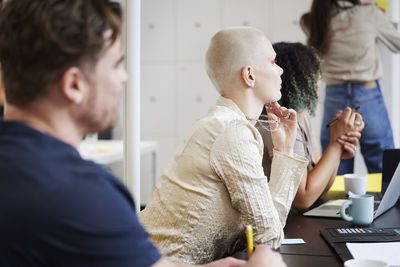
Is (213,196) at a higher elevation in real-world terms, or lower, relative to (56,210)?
lower

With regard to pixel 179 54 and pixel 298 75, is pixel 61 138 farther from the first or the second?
pixel 179 54

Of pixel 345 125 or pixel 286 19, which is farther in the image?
pixel 286 19

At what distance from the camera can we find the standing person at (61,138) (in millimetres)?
574

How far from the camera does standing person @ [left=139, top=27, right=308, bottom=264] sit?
3.70ft

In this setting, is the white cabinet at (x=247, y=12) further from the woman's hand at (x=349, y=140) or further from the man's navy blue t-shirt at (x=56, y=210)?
the man's navy blue t-shirt at (x=56, y=210)

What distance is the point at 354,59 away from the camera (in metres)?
2.76

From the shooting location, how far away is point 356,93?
2.75 metres

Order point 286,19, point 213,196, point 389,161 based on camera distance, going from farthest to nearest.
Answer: point 286,19
point 389,161
point 213,196

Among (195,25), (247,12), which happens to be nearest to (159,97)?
(195,25)

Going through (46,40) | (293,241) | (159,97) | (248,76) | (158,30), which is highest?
(46,40)

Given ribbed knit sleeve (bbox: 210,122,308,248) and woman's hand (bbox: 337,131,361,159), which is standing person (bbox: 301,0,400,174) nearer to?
woman's hand (bbox: 337,131,361,159)

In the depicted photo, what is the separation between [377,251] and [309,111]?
0.83 metres

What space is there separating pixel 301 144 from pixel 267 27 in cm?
219

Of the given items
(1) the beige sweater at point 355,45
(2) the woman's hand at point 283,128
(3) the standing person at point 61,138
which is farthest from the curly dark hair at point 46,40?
(1) the beige sweater at point 355,45
